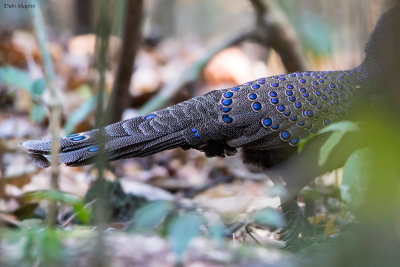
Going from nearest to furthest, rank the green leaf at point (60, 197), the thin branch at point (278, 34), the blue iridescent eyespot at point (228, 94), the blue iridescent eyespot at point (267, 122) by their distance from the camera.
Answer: the green leaf at point (60, 197)
the blue iridescent eyespot at point (267, 122)
the blue iridescent eyespot at point (228, 94)
the thin branch at point (278, 34)

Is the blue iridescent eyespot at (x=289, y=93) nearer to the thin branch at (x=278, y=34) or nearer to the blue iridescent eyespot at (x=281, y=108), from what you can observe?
the blue iridescent eyespot at (x=281, y=108)

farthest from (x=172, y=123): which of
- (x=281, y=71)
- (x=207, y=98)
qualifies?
(x=281, y=71)

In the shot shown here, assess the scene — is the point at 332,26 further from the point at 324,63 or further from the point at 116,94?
the point at 116,94

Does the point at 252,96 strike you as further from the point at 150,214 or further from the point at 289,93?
the point at 150,214

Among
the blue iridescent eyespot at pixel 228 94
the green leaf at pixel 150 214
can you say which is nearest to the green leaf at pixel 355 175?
the blue iridescent eyespot at pixel 228 94

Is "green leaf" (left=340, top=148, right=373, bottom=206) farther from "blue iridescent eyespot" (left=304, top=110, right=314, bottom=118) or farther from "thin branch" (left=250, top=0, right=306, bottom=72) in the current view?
"thin branch" (left=250, top=0, right=306, bottom=72)

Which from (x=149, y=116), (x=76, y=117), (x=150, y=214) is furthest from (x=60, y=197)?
(x=76, y=117)

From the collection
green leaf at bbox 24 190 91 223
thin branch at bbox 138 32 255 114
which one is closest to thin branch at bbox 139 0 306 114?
thin branch at bbox 138 32 255 114
